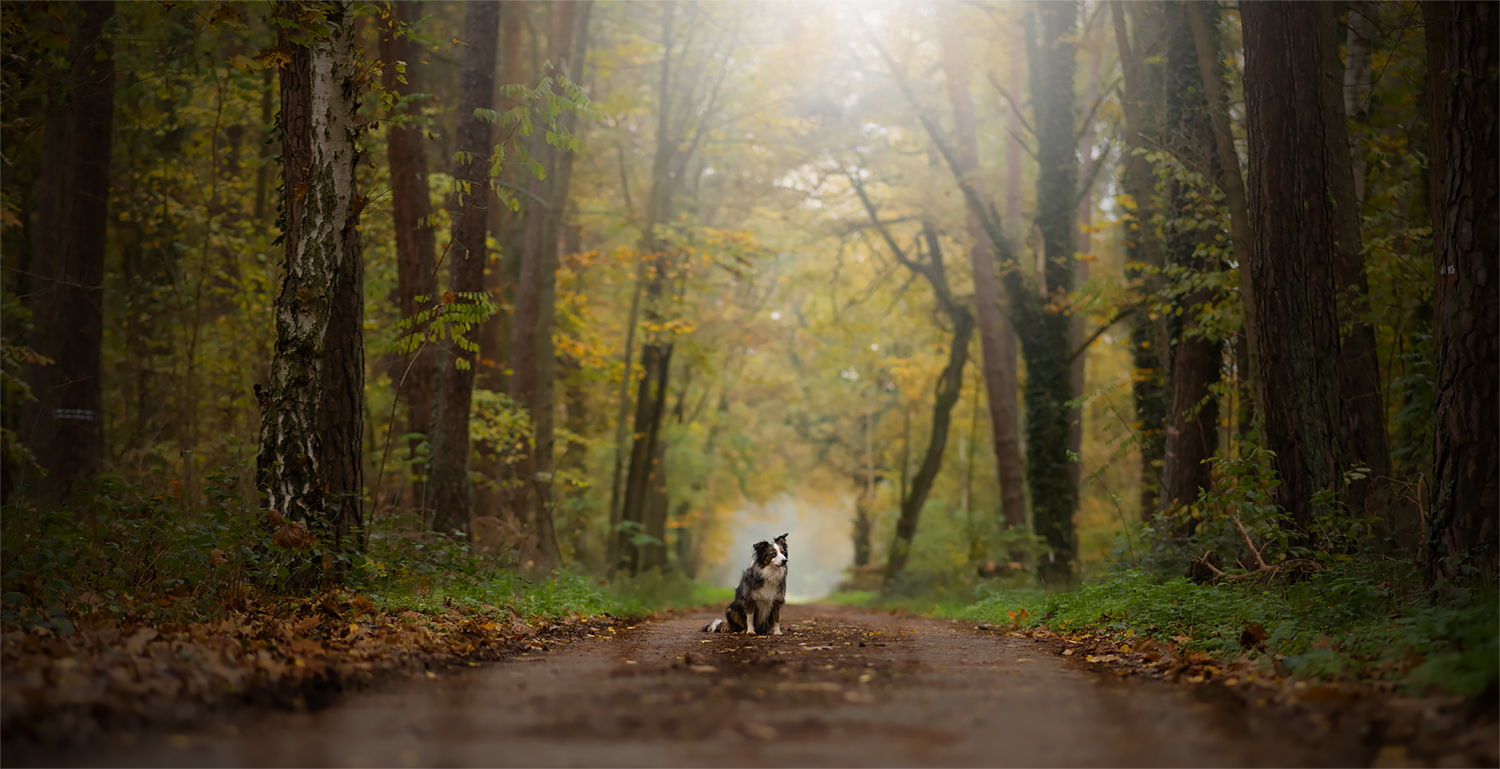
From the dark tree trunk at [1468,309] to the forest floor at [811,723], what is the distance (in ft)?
6.16

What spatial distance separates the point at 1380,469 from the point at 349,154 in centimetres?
1174

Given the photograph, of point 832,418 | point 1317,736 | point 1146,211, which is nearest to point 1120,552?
point 1146,211

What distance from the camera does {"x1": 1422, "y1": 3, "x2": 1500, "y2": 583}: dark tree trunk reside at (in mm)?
5898

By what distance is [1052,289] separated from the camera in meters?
18.4

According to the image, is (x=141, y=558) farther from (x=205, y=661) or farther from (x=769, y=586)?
(x=769, y=586)

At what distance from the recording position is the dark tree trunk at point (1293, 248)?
30.2 ft

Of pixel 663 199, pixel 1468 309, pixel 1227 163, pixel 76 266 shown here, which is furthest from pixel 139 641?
pixel 663 199

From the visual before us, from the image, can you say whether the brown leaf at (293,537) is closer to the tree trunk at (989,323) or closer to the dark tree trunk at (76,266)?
the dark tree trunk at (76,266)

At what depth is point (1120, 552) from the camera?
496 inches

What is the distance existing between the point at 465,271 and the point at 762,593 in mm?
6757

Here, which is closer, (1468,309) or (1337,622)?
(1468,309)

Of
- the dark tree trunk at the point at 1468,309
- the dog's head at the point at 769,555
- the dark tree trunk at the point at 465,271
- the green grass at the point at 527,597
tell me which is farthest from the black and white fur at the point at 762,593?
the dark tree trunk at the point at 1468,309

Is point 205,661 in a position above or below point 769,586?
above

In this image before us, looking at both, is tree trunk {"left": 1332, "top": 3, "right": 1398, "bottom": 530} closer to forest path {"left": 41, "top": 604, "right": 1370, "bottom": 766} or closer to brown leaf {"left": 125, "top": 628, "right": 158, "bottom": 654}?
forest path {"left": 41, "top": 604, "right": 1370, "bottom": 766}
